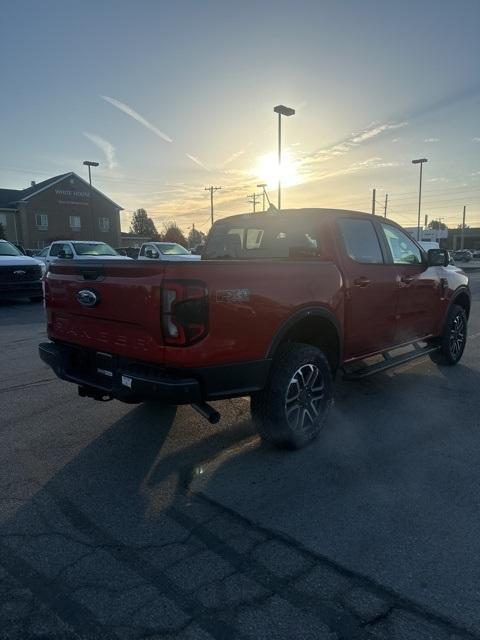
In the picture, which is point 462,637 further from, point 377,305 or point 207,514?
point 377,305

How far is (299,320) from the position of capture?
3688mm

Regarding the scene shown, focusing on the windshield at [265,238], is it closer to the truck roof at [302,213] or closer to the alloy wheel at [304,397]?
the truck roof at [302,213]

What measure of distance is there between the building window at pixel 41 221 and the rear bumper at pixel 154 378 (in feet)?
165

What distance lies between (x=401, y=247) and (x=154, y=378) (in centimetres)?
343

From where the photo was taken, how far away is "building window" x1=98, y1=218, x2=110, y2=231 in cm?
5402

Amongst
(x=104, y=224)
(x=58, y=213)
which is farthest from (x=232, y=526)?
(x=104, y=224)

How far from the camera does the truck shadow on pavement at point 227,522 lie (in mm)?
2203

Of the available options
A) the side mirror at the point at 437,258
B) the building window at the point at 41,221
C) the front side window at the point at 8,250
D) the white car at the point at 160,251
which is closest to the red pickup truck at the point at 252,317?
the side mirror at the point at 437,258

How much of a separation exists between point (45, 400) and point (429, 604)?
404 centimetres

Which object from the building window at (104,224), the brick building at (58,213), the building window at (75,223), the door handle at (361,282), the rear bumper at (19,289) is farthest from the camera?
the building window at (104,224)

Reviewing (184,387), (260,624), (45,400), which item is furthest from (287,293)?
(45,400)

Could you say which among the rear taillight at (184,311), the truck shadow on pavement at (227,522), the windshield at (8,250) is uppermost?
the windshield at (8,250)

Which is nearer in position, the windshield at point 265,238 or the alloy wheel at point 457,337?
the windshield at point 265,238

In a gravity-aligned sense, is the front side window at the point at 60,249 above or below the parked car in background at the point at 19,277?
above
